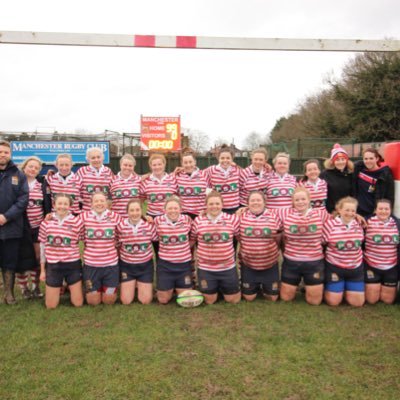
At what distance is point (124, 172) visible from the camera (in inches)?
197

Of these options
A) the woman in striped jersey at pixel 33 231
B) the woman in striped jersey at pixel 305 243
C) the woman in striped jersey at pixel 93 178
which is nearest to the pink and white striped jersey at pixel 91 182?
the woman in striped jersey at pixel 93 178

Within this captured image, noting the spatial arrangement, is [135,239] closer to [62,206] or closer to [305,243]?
[62,206]

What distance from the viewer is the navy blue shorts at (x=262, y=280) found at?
184 inches

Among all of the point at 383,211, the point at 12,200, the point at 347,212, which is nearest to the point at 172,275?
the point at 12,200

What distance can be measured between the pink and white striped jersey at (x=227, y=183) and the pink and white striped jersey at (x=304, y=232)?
2.49 feet

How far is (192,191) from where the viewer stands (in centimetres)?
504

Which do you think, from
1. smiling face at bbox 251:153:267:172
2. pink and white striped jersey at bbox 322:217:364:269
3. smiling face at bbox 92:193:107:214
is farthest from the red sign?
pink and white striped jersey at bbox 322:217:364:269

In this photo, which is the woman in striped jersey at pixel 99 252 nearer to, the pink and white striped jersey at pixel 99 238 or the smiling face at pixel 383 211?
the pink and white striped jersey at pixel 99 238

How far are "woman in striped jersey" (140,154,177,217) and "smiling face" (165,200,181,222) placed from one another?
0.43 meters

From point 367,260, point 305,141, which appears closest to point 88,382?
point 367,260

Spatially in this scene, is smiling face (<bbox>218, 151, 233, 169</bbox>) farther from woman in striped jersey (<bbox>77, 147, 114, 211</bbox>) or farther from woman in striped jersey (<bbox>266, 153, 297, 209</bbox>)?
woman in striped jersey (<bbox>77, 147, 114, 211</bbox>)

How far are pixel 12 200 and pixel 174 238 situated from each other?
6.00 ft

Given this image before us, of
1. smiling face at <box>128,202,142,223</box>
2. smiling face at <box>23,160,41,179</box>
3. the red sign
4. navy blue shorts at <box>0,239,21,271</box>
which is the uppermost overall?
the red sign

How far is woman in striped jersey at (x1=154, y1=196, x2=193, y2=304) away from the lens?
15.0 feet
